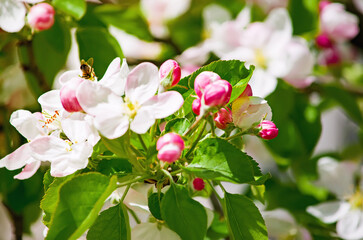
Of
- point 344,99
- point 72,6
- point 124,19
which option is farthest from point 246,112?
point 344,99

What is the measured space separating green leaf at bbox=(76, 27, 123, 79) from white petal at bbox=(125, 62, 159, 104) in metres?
0.23

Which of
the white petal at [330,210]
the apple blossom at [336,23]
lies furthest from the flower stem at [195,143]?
the apple blossom at [336,23]

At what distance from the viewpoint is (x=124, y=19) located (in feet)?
3.05

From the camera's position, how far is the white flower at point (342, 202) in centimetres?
89

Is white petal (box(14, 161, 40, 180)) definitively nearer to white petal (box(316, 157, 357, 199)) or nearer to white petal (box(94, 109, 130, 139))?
white petal (box(94, 109, 130, 139))

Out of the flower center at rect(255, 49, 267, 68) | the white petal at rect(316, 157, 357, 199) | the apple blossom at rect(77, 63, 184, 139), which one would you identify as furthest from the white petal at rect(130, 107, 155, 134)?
the white petal at rect(316, 157, 357, 199)

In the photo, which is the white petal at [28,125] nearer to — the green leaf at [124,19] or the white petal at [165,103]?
the white petal at [165,103]

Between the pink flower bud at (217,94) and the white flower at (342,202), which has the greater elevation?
the pink flower bud at (217,94)

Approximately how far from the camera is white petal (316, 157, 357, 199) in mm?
987

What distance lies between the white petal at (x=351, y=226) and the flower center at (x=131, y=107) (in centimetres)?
53

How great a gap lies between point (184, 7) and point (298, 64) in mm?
444

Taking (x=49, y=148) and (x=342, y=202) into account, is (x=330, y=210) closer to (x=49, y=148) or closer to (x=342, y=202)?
(x=342, y=202)

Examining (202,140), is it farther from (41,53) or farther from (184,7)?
(184,7)

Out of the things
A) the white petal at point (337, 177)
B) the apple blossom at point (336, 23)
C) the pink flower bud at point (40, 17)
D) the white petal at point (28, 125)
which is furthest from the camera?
the apple blossom at point (336, 23)
